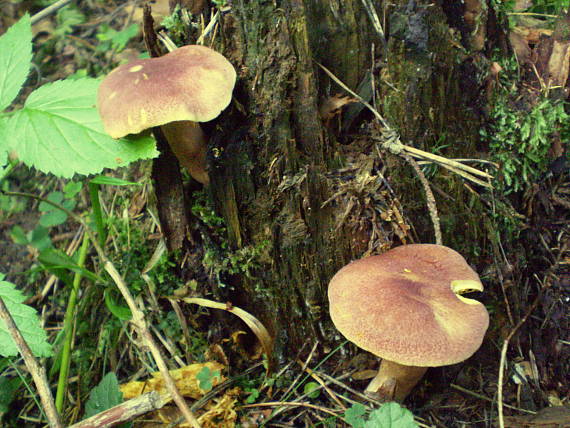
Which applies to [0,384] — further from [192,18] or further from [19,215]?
[192,18]

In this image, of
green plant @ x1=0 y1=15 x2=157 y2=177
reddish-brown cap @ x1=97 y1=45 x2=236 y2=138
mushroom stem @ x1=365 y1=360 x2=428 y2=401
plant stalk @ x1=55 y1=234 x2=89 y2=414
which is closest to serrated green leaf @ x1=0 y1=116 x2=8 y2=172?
green plant @ x1=0 y1=15 x2=157 y2=177

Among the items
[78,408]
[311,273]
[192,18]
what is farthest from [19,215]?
[311,273]

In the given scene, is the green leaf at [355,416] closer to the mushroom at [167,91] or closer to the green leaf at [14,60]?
the mushroom at [167,91]

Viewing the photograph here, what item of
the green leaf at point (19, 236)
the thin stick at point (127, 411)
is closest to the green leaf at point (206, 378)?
the thin stick at point (127, 411)

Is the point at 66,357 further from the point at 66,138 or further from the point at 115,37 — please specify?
the point at 115,37

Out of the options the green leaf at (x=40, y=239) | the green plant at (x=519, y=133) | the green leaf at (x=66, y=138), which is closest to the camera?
the green leaf at (x=66, y=138)

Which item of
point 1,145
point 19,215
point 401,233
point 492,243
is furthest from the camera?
point 19,215

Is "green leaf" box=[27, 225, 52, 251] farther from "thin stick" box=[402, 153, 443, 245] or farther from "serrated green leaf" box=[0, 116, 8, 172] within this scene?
"thin stick" box=[402, 153, 443, 245]
